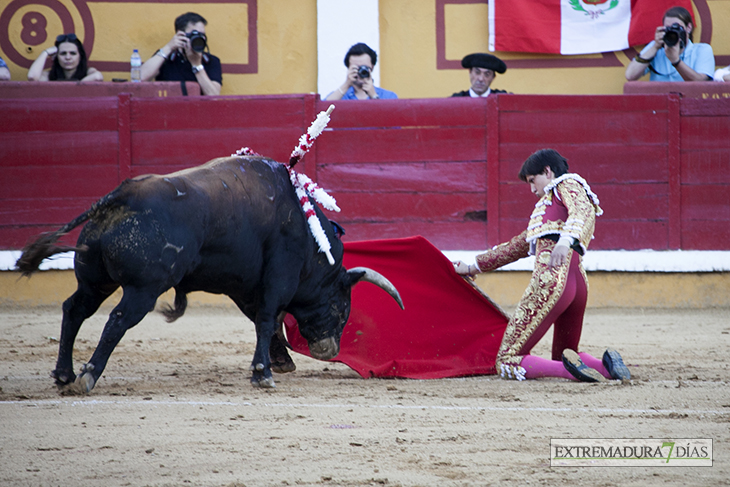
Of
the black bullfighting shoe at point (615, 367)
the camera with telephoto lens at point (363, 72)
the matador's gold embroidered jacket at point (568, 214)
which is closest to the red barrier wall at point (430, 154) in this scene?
the camera with telephoto lens at point (363, 72)

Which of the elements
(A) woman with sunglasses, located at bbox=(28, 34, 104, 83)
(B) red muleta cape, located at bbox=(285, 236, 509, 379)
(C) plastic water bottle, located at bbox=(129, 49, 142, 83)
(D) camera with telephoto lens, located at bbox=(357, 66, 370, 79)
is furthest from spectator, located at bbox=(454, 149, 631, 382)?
(A) woman with sunglasses, located at bbox=(28, 34, 104, 83)

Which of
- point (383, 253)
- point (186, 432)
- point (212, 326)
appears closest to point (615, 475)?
point (186, 432)

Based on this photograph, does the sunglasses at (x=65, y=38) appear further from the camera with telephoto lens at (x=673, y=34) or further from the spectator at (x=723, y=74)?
the spectator at (x=723, y=74)

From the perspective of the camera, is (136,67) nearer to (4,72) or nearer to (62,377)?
(4,72)

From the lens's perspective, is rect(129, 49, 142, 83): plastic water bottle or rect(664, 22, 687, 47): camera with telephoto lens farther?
rect(129, 49, 142, 83): plastic water bottle

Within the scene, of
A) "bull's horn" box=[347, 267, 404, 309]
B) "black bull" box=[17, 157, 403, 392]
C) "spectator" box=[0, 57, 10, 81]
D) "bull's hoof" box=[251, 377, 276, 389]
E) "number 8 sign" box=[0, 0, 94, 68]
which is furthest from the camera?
"number 8 sign" box=[0, 0, 94, 68]

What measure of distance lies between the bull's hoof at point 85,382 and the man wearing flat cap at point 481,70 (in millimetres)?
3932

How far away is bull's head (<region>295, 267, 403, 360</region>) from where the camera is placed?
409 cm

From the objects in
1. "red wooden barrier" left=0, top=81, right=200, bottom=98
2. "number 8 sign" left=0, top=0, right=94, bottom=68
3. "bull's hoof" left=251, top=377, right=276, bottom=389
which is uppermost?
"number 8 sign" left=0, top=0, right=94, bottom=68

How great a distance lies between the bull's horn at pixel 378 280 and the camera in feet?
13.1

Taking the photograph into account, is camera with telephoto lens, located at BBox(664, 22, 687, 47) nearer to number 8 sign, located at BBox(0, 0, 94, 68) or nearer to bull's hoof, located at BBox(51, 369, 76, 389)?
number 8 sign, located at BBox(0, 0, 94, 68)

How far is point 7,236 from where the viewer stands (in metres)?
6.32

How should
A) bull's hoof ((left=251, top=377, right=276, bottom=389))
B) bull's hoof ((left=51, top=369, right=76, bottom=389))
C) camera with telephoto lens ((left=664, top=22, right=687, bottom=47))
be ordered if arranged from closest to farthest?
bull's hoof ((left=51, top=369, right=76, bottom=389)), bull's hoof ((left=251, top=377, right=276, bottom=389)), camera with telephoto lens ((left=664, top=22, right=687, bottom=47))

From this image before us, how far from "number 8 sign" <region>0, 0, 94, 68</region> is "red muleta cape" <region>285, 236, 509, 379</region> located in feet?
12.6
